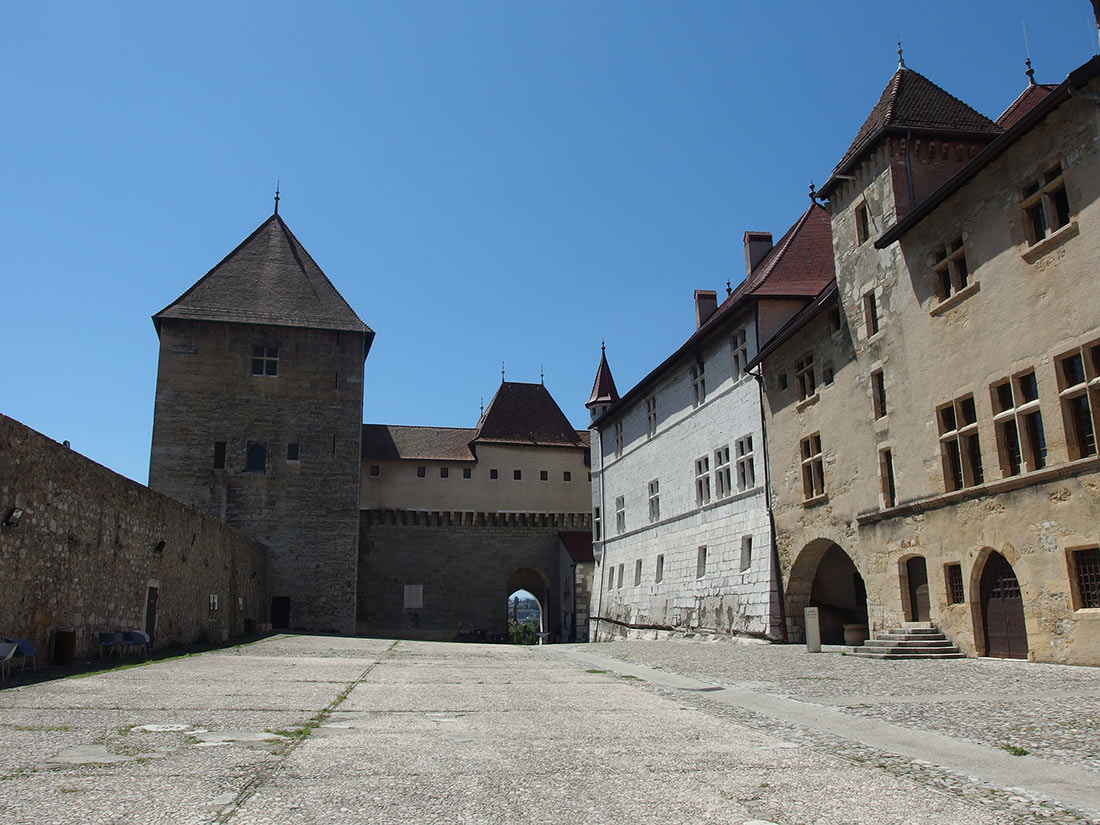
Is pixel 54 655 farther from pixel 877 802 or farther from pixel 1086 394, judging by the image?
pixel 1086 394

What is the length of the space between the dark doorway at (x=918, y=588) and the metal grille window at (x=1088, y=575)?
3.98m

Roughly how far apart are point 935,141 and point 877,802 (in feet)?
55.3

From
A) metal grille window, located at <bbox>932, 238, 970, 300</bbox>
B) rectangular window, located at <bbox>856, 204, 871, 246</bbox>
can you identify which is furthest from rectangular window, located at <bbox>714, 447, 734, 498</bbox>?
metal grille window, located at <bbox>932, 238, 970, 300</bbox>

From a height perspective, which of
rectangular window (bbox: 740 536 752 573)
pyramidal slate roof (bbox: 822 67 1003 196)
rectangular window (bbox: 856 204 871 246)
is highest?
pyramidal slate roof (bbox: 822 67 1003 196)

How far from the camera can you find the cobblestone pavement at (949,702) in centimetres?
506

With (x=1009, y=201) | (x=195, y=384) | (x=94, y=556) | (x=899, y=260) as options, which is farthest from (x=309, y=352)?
(x=1009, y=201)

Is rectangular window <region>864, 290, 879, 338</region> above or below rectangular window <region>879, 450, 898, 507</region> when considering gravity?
above

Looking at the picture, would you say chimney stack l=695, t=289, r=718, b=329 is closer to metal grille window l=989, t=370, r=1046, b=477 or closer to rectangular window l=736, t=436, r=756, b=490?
rectangular window l=736, t=436, r=756, b=490

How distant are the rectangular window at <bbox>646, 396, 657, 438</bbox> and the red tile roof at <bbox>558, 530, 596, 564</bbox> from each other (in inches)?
361

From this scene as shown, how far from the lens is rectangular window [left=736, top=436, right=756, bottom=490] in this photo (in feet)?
79.9

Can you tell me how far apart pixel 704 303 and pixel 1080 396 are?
21071mm

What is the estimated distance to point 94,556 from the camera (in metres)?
14.1

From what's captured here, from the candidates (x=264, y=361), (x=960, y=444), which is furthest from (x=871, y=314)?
(x=264, y=361)

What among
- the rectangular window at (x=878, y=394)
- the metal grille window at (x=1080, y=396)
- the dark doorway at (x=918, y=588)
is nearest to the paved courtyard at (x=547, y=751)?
the metal grille window at (x=1080, y=396)
